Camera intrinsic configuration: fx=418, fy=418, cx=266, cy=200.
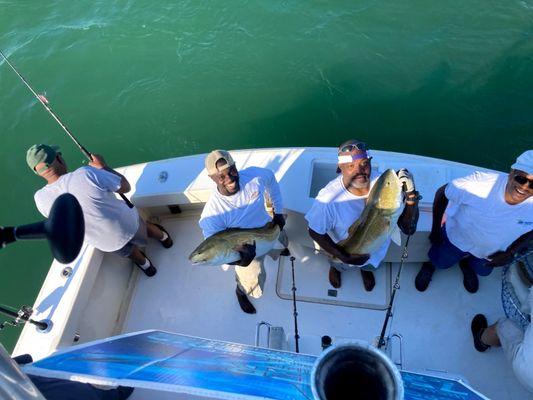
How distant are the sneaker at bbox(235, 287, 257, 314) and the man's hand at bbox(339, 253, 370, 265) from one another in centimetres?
106

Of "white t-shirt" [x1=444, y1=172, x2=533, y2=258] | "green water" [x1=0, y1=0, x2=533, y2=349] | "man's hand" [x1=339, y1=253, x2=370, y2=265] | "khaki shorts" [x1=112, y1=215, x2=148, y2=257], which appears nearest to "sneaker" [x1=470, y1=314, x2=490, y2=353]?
"white t-shirt" [x1=444, y1=172, x2=533, y2=258]

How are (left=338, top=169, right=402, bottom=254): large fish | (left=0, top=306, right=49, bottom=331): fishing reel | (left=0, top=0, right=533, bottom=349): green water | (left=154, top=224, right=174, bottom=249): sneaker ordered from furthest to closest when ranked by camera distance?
(left=0, top=0, right=533, bottom=349): green water, (left=154, top=224, right=174, bottom=249): sneaker, (left=0, top=306, right=49, bottom=331): fishing reel, (left=338, top=169, right=402, bottom=254): large fish

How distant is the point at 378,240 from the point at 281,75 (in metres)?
5.08

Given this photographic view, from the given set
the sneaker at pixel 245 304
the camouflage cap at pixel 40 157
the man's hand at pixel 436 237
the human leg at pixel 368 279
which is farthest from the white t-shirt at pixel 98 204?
the man's hand at pixel 436 237

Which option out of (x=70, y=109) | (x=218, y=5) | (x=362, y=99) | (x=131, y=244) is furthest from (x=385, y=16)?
(x=131, y=244)

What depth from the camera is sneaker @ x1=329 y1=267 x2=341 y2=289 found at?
4066 mm

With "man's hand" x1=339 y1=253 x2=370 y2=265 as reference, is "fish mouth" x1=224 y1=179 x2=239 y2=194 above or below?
above

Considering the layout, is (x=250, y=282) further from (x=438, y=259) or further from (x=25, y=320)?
(x=25, y=320)

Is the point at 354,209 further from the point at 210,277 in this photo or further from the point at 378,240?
the point at 210,277

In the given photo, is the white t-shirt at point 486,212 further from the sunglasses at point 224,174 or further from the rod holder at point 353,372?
the rod holder at point 353,372

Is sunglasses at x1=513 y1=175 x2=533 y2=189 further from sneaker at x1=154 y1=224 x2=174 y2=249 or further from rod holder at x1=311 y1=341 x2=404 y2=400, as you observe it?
sneaker at x1=154 y1=224 x2=174 y2=249

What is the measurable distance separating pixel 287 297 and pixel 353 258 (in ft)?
3.03

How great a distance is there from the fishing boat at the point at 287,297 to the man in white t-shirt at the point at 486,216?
22cm

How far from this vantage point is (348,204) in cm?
327
